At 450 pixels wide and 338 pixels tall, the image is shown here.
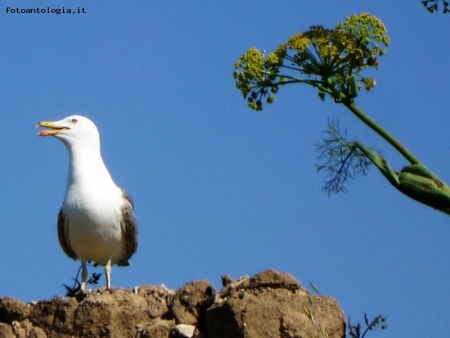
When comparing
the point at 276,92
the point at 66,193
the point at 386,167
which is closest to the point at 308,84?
the point at 276,92

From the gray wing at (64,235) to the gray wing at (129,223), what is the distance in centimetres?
60

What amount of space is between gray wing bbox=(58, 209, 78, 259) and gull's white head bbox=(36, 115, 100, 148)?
85cm

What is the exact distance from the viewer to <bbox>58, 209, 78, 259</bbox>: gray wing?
39.8 ft

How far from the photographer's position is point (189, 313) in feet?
26.0

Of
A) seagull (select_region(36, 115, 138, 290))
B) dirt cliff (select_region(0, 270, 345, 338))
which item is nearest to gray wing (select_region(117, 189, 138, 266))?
seagull (select_region(36, 115, 138, 290))

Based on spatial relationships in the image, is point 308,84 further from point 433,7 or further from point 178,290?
point 178,290

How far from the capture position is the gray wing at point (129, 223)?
40.2ft

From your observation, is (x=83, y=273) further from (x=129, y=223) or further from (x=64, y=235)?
(x=129, y=223)

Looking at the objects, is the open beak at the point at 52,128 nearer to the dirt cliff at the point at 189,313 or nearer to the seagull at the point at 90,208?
the seagull at the point at 90,208

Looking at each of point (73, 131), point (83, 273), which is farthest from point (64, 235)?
point (73, 131)

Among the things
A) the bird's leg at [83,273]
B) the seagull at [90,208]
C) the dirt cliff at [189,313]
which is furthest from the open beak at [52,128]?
the dirt cliff at [189,313]

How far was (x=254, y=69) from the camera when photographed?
846 cm

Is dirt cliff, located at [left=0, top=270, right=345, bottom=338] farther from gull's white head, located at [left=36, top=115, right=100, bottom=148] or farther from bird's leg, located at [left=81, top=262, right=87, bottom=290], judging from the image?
gull's white head, located at [left=36, top=115, right=100, bottom=148]

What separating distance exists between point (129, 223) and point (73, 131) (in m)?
1.21
